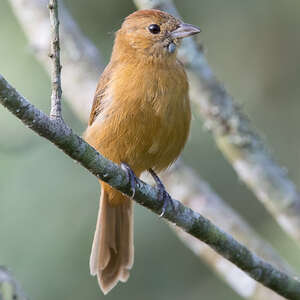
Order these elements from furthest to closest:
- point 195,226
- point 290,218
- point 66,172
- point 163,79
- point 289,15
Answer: point 289,15, point 66,172, point 290,218, point 163,79, point 195,226

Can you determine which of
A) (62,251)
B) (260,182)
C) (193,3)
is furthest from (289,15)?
(62,251)

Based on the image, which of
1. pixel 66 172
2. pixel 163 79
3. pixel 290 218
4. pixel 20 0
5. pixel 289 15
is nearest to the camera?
pixel 163 79

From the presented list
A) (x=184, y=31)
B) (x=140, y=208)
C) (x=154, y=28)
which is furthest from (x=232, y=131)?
(x=140, y=208)

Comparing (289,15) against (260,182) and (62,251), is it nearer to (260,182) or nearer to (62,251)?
(260,182)

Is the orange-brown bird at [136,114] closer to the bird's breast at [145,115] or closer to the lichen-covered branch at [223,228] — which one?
the bird's breast at [145,115]

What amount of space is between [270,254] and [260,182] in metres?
0.49

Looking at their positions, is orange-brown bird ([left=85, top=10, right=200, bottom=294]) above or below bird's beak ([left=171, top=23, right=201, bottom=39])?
below

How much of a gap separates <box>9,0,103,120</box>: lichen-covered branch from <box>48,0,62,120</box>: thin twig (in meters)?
2.07

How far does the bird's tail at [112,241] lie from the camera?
15.2 ft

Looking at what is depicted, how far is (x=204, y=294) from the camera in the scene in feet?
19.8

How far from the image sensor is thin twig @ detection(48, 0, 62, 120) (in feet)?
10.3

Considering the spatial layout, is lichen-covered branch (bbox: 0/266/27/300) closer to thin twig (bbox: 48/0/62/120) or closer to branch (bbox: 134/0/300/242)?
thin twig (bbox: 48/0/62/120)

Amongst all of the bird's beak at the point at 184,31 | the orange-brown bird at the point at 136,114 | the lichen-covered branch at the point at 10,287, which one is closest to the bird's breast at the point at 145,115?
the orange-brown bird at the point at 136,114

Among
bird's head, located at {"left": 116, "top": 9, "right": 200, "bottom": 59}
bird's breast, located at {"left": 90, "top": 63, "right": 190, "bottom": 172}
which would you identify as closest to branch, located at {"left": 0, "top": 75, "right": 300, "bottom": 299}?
bird's breast, located at {"left": 90, "top": 63, "right": 190, "bottom": 172}
